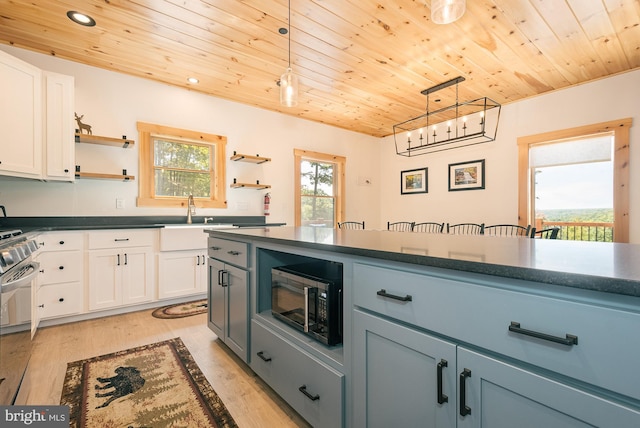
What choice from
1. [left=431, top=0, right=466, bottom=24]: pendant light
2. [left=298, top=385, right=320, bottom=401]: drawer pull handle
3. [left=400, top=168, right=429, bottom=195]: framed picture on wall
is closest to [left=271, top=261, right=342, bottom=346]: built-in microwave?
[left=298, top=385, right=320, bottom=401]: drawer pull handle

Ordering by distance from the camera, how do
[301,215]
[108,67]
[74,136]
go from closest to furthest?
[74,136]
[108,67]
[301,215]

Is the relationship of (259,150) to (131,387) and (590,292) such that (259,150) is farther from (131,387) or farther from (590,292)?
(590,292)

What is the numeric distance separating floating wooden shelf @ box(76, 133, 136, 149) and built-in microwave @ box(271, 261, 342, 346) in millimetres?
2706

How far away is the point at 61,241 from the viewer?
274cm

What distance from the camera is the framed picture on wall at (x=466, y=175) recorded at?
15.2 ft

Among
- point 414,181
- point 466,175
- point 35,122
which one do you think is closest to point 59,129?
point 35,122

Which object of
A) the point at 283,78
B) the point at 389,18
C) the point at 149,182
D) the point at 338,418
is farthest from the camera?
the point at 149,182

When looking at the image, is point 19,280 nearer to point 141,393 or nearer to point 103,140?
point 141,393

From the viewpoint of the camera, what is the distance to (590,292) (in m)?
0.63

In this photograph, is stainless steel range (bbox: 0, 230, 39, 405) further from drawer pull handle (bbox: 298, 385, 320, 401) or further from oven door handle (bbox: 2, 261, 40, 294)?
Result: drawer pull handle (bbox: 298, 385, 320, 401)

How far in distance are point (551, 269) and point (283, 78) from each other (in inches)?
82.2

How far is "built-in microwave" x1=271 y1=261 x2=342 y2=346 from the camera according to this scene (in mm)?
1352

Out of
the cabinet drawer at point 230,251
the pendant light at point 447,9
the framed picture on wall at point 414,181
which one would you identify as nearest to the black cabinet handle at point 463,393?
the cabinet drawer at point 230,251

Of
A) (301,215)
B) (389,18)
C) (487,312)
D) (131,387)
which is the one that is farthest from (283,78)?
(301,215)
